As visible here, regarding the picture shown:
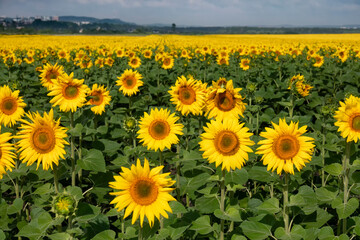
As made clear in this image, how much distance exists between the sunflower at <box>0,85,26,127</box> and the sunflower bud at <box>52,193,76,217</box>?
1824 mm

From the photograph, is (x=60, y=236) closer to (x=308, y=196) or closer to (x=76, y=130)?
(x=76, y=130)

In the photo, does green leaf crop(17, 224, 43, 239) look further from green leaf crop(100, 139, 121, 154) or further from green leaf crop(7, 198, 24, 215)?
green leaf crop(100, 139, 121, 154)

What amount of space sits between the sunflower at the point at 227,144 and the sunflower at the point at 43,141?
4.35 feet

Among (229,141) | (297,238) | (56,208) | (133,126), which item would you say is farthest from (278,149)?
(56,208)

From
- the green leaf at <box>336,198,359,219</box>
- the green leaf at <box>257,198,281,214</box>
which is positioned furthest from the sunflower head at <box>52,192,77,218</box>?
the green leaf at <box>336,198,359,219</box>

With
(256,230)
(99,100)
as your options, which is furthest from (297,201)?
(99,100)

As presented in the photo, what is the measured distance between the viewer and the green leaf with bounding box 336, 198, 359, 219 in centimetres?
282

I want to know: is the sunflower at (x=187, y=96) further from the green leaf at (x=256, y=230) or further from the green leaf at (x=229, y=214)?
the green leaf at (x=256, y=230)

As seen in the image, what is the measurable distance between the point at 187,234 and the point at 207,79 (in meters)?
7.78

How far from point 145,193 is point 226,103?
157 centimetres

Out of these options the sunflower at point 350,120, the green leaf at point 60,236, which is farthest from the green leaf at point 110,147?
the sunflower at point 350,120

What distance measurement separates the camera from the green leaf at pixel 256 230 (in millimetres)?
2697

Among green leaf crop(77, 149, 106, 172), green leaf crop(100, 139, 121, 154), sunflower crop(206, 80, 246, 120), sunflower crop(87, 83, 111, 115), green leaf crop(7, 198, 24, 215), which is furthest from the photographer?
sunflower crop(87, 83, 111, 115)

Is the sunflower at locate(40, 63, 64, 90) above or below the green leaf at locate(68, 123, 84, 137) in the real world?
above
